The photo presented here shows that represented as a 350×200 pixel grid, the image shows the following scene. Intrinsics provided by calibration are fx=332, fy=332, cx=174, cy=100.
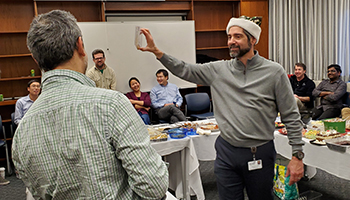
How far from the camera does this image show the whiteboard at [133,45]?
218 inches

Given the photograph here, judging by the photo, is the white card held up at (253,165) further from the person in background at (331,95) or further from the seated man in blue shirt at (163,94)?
the person in background at (331,95)

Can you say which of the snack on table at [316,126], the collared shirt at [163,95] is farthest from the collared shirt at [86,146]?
the collared shirt at [163,95]

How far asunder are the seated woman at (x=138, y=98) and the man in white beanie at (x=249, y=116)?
343cm

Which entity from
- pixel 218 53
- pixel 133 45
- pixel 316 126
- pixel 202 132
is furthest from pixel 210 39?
pixel 316 126

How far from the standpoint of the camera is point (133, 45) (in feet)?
19.0

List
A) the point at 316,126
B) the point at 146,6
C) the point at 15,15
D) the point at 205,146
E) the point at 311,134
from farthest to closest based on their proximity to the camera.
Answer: the point at 146,6
the point at 15,15
the point at 205,146
the point at 316,126
the point at 311,134

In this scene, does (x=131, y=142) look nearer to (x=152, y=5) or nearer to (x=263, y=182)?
(x=263, y=182)

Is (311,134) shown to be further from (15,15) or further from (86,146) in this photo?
(15,15)

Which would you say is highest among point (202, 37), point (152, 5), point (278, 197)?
point (152, 5)

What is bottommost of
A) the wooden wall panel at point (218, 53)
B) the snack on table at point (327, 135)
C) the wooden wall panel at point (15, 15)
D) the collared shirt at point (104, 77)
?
the snack on table at point (327, 135)

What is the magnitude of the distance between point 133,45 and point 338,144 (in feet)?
13.3

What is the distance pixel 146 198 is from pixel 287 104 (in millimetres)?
1233

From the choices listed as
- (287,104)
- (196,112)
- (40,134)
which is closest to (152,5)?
(196,112)

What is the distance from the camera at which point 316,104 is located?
5832 mm
